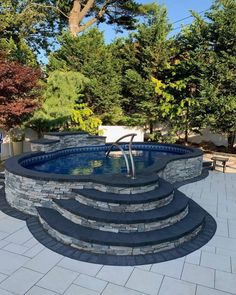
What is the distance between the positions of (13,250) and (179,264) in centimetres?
276

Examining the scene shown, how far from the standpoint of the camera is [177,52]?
14.8 m

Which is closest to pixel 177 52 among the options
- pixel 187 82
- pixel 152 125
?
pixel 187 82

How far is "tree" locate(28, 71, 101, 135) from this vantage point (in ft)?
40.3

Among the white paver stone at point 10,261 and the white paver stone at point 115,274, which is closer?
the white paver stone at point 115,274

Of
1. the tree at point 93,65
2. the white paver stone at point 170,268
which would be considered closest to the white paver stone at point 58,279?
the white paver stone at point 170,268

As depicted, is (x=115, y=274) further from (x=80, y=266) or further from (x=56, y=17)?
(x=56, y=17)

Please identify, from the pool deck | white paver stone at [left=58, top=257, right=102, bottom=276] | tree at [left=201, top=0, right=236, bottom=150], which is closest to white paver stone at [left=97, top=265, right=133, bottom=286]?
the pool deck

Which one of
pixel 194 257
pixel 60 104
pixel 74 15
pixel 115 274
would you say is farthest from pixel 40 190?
pixel 74 15

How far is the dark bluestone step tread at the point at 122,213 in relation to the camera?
4.74 m

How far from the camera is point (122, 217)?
4812 millimetres

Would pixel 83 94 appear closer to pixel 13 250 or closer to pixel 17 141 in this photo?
pixel 17 141

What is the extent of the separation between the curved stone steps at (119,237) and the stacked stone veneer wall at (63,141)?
4.72 metres

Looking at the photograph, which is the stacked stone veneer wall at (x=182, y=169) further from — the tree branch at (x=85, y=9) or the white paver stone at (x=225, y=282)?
the tree branch at (x=85, y=9)

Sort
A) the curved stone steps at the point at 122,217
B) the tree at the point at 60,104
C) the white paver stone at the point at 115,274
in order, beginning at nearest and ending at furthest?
1. the white paver stone at the point at 115,274
2. the curved stone steps at the point at 122,217
3. the tree at the point at 60,104
